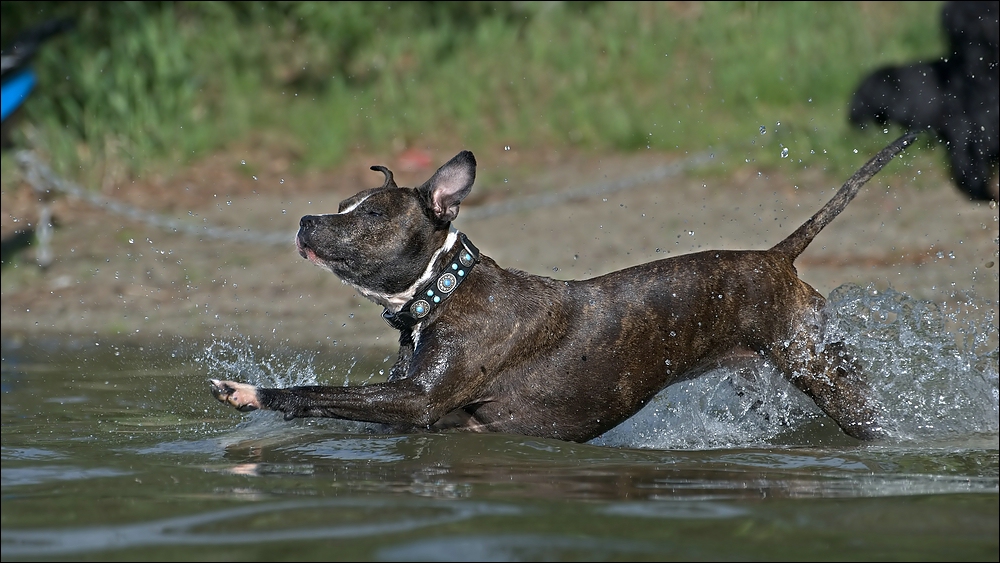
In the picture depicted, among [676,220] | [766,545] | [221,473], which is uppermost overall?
[676,220]

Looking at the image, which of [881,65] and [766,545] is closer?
[766,545]

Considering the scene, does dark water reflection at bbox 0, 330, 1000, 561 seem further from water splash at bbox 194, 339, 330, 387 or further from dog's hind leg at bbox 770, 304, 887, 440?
water splash at bbox 194, 339, 330, 387

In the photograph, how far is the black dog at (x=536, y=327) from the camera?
5.95 metres

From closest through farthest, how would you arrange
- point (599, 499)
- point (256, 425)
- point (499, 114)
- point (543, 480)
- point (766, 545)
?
point (766, 545)
point (599, 499)
point (543, 480)
point (256, 425)
point (499, 114)

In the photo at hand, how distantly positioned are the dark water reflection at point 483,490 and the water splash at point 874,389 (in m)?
0.02

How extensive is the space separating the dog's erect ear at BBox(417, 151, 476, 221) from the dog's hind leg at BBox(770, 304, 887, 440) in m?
1.60

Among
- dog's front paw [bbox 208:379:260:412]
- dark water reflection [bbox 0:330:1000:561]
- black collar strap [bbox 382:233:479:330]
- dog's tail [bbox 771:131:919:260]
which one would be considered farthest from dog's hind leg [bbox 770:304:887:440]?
dog's front paw [bbox 208:379:260:412]

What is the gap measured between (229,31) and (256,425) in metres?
8.86

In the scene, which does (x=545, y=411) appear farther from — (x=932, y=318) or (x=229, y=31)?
(x=229, y=31)

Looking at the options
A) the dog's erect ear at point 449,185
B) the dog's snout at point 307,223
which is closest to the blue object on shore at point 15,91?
the dog's snout at point 307,223

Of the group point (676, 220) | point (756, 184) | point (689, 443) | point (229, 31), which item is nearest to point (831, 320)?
point (689, 443)

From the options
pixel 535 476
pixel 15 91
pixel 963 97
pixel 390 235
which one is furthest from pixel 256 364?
pixel 963 97

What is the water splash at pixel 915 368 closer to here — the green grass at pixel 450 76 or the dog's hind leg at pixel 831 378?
the dog's hind leg at pixel 831 378

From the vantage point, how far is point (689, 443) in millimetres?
6359
